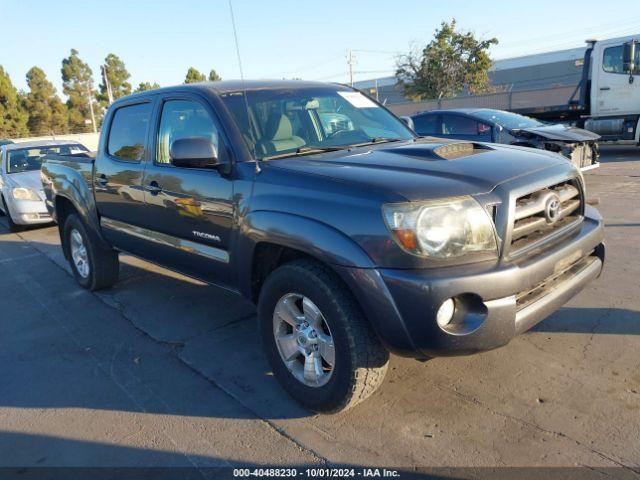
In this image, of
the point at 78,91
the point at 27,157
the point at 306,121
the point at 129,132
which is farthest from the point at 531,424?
→ the point at 78,91

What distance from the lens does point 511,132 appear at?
359 inches

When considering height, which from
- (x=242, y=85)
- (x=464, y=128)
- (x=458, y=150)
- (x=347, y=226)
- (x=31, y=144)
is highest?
(x=242, y=85)

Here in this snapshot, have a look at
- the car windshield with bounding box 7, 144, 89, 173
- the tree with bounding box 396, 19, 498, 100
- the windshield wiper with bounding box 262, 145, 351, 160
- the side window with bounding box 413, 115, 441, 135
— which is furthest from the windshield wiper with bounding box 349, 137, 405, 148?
the tree with bounding box 396, 19, 498, 100

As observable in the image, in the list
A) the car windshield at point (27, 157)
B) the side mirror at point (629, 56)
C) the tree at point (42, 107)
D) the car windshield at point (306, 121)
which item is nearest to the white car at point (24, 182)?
the car windshield at point (27, 157)

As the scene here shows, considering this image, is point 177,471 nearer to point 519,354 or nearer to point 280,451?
point 280,451

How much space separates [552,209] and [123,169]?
3351mm

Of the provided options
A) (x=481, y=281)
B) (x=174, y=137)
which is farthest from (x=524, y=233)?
(x=174, y=137)

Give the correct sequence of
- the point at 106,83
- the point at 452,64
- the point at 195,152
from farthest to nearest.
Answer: the point at 106,83
the point at 452,64
the point at 195,152

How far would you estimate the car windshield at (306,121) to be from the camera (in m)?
3.44

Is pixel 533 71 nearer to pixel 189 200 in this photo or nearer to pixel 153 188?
pixel 153 188

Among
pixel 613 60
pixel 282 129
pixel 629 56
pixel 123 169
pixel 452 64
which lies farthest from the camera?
pixel 452 64

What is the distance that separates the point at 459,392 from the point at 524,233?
3.45 feet

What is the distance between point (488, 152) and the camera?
3.23m

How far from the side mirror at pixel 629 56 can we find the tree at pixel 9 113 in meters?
42.5
